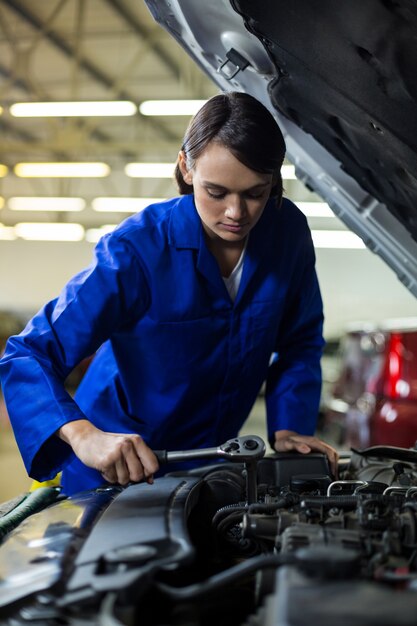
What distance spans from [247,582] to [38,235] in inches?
510

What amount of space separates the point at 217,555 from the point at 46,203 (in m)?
10.9

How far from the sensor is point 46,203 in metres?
11.7

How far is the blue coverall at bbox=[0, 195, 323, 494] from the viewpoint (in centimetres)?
150

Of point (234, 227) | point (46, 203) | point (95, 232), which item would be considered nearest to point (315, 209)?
point (46, 203)

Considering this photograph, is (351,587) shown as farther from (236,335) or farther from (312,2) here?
(236,335)

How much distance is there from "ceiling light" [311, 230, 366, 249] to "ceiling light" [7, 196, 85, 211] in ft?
11.5

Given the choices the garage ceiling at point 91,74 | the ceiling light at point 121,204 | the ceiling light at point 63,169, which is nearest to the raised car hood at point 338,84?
the garage ceiling at point 91,74

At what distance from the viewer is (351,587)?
71 cm

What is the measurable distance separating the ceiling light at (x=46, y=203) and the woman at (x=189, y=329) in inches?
380

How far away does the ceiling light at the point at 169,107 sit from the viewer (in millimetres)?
6340

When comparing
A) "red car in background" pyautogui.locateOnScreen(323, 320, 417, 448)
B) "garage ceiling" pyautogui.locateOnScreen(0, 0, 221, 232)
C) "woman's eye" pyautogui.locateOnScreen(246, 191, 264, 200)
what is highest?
"garage ceiling" pyautogui.locateOnScreen(0, 0, 221, 232)

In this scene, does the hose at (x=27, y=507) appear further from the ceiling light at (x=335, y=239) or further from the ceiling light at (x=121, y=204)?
the ceiling light at (x=121, y=204)

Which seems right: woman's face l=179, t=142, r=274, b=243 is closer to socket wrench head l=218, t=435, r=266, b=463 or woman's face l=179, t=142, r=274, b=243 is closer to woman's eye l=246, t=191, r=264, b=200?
woman's eye l=246, t=191, r=264, b=200

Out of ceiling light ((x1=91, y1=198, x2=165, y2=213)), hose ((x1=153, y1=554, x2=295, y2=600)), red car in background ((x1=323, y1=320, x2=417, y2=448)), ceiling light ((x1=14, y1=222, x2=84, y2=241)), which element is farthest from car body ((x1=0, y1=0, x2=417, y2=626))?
ceiling light ((x1=14, y1=222, x2=84, y2=241))
